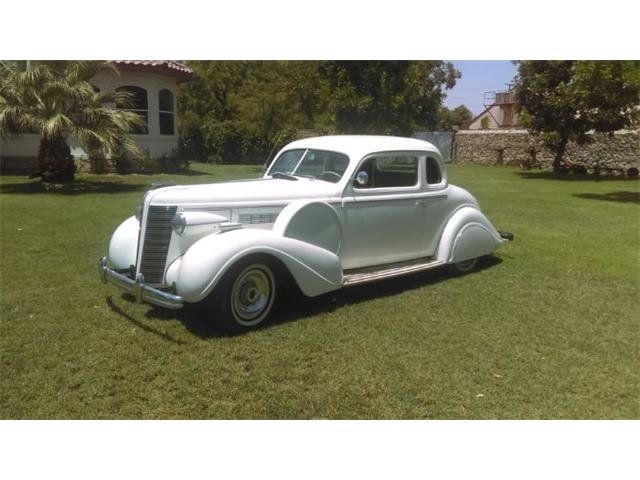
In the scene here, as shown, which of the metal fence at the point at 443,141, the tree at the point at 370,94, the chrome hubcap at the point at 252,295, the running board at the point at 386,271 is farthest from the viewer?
the metal fence at the point at 443,141

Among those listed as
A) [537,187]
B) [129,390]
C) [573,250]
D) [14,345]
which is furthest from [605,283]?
[537,187]

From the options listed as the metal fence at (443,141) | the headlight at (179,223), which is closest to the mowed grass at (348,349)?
the headlight at (179,223)

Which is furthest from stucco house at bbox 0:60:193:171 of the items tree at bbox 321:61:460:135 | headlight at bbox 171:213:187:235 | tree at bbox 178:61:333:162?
headlight at bbox 171:213:187:235

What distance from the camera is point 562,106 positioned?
1916cm

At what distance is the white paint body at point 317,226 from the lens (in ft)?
14.3

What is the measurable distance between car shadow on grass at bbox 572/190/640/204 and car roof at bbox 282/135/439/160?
1073 cm

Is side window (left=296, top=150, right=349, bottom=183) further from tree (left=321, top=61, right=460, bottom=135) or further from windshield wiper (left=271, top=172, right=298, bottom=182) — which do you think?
tree (left=321, top=61, right=460, bottom=135)

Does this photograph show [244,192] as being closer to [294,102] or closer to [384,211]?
[384,211]

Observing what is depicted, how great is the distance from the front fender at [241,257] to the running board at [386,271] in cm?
25

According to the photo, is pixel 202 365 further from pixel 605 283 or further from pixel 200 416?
pixel 605 283

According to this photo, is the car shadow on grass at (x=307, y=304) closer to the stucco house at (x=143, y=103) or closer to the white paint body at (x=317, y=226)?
the white paint body at (x=317, y=226)

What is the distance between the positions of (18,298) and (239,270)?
100 inches

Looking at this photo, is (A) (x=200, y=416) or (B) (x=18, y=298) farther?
(B) (x=18, y=298)

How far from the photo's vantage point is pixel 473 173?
902 inches
